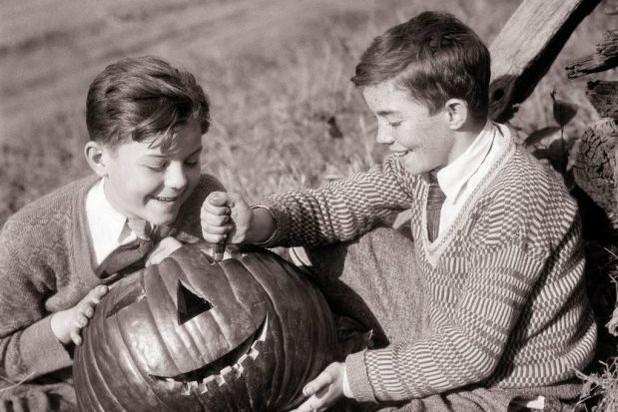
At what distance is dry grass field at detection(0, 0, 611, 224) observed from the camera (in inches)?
210

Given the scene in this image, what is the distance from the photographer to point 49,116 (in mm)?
7727

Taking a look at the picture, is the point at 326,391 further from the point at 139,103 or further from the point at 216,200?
the point at 139,103

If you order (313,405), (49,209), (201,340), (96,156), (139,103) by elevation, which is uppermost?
(139,103)

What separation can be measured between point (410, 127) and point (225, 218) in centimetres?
71

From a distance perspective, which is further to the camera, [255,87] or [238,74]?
[238,74]

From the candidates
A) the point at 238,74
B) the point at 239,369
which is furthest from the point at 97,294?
the point at 238,74

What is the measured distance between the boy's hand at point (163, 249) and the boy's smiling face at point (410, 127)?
0.88 meters

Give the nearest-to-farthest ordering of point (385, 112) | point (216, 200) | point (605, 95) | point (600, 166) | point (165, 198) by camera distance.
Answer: point (216, 200) < point (385, 112) < point (165, 198) < point (605, 95) < point (600, 166)

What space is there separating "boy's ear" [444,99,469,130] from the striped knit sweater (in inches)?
7.4

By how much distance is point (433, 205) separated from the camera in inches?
136

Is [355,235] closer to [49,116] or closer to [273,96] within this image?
[273,96]

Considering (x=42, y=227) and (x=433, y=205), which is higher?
(x=42, y=227)

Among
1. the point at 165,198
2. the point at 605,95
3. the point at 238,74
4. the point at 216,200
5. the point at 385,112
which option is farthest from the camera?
the point at 238,74

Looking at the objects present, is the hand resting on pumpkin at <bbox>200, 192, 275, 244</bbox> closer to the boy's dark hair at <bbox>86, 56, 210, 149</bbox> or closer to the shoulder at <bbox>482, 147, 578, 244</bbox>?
the boy's dark hair at <bbox>86, 56, 210, 149</bbox>
